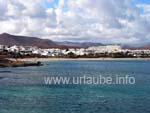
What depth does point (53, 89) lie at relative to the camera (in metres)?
42.8

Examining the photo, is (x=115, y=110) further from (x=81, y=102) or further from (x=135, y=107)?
(x=81, y=102)

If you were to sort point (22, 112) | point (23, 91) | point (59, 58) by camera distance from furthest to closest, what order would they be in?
point (59, 58), point (23, 91), point (22, 112)

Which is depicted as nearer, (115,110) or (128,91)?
(115,110)

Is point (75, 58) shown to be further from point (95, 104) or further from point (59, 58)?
point (95, 104)

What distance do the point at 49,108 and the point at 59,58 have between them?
510 feet

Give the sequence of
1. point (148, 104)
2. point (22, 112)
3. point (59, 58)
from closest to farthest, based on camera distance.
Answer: point (22, 112) < point (148, 104) < point (59, 58)

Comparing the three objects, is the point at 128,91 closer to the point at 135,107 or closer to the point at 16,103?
the point at 135,107

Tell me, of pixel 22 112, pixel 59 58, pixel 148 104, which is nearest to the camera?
pixel 22 112

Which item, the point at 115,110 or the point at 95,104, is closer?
the point at 115,110

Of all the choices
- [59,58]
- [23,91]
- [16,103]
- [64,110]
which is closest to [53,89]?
[23,91]

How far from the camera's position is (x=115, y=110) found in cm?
2914

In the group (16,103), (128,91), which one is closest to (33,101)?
(16,103)

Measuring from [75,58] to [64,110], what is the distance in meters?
163

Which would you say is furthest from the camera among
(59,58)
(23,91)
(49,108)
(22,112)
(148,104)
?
(59,58)
